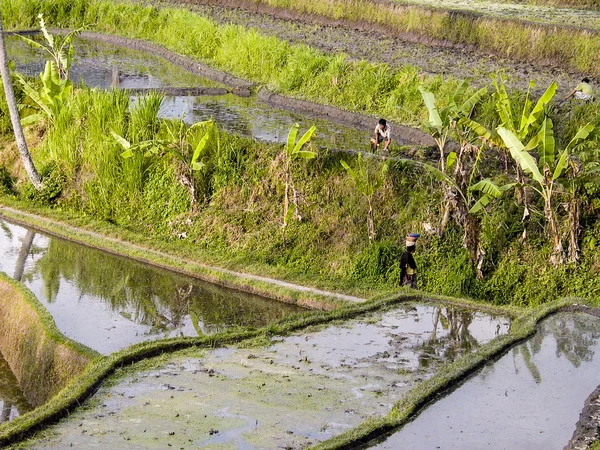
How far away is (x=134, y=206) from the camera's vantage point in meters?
13.7

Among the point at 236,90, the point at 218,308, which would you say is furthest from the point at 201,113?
the point at 218,308

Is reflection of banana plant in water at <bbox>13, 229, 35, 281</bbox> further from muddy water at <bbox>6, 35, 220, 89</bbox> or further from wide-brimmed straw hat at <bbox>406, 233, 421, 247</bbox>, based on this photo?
muddy water at <bbox>6, 35, 220, 89</bbox>

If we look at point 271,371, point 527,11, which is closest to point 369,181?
point 271,371

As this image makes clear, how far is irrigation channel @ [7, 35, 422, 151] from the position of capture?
15.3 m

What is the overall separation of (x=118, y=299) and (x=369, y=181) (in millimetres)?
3118

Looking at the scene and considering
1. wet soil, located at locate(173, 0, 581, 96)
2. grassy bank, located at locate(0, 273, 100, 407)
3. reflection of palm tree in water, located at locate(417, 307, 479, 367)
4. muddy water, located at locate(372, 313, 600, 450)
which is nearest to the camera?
muddy water, located at locate(372, 313, 600, 450)

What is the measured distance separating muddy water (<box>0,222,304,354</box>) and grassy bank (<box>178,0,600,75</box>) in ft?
27.4

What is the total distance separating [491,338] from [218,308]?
9.89 feet

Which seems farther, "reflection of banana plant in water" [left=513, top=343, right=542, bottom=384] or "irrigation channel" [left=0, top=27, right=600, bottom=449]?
"reflection of banana plant in water" [left=513, top=343, right=542, bottom=384]

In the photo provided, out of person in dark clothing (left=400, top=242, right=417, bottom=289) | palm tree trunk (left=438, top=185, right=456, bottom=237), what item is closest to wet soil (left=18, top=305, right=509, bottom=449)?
person in dark clothing (left=400, top=242, right=417, bottom=289)

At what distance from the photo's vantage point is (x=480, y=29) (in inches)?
749

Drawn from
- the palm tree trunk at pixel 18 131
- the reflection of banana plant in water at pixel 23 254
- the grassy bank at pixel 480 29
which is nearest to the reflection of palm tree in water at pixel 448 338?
the reflection of banana plant in water at pixel 23 254

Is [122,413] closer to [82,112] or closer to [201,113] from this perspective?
[82,112]

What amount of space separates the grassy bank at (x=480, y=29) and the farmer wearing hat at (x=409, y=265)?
7188 mm
